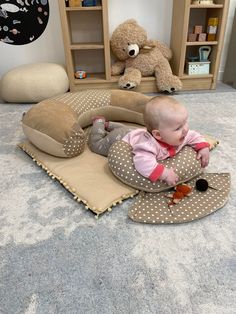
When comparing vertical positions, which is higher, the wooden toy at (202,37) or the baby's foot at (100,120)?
the wooden toy at (202,37)

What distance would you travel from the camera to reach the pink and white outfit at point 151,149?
90 centimetres

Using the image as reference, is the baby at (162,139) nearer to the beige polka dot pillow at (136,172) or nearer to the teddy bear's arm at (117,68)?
the beige polka dot pillow at (136,172)

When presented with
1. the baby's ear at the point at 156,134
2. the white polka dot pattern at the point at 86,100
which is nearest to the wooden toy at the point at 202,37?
the white polka dot pattern at the point at 86,100

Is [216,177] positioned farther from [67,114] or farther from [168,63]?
[168,63]

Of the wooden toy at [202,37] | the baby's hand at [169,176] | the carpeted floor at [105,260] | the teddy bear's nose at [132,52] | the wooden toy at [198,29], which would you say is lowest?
the carpeted floor at [105,260]

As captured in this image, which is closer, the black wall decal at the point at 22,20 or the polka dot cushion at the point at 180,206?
the polka dot cushion at the point at 180,206

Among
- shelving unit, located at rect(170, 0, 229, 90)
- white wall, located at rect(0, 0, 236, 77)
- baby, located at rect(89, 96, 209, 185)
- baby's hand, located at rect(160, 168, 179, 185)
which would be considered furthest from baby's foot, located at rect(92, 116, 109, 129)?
white wall, located at rect(0, 0, 236, 77)

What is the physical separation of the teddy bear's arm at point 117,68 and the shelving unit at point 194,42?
0.42 metres

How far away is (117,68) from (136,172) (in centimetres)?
141

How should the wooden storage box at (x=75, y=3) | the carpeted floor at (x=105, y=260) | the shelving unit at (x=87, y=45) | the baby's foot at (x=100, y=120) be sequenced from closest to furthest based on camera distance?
the carpeted floor at (x=105, y=260) < the baby's foot at (x=100, y=120) < the wooden storage box at (x=75, y=3) < the shelving unit at (x=87, y=45)

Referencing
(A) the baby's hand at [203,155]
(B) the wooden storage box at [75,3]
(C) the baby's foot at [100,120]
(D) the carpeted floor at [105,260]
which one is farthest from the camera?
(B) the wooden storage box at [75,3]

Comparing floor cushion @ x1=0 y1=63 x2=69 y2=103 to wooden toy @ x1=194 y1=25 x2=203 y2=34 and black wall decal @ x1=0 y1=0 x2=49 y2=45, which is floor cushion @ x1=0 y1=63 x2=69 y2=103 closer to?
black wall decal @ x1=0 y1=0 x2=49 y2=45

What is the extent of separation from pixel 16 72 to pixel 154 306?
1847 millimetres

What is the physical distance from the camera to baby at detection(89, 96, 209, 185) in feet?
2.91
